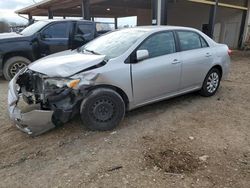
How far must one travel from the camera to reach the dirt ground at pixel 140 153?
2639mm

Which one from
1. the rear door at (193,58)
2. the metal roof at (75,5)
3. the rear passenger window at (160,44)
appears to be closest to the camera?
the rear passenger window at (160,44)

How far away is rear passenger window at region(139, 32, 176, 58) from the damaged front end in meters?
1.32

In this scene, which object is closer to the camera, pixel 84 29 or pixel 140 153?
pixel 140 153

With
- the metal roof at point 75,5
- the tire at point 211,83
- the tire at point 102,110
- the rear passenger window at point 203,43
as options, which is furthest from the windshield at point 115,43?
the metal roof at point 75,5

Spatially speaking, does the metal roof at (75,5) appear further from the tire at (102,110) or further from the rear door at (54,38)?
the tire at (102,110)

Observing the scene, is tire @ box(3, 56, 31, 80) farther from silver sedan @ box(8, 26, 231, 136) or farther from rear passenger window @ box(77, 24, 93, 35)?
silver sedan @ box(8, 26, 231, 136)

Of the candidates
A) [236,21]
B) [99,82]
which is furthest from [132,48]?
[236,21]

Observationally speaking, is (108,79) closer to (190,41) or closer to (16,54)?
(190,41)

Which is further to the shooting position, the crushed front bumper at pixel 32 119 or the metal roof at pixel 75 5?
the metal roof at pixel 75 5

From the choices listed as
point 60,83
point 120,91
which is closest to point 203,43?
point 120,91

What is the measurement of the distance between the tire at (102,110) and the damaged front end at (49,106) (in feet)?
0.43

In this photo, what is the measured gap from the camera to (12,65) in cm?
677

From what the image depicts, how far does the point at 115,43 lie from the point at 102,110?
135 centimetres

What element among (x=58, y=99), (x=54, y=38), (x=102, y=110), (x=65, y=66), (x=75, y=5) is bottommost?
(x=102, y=110)
